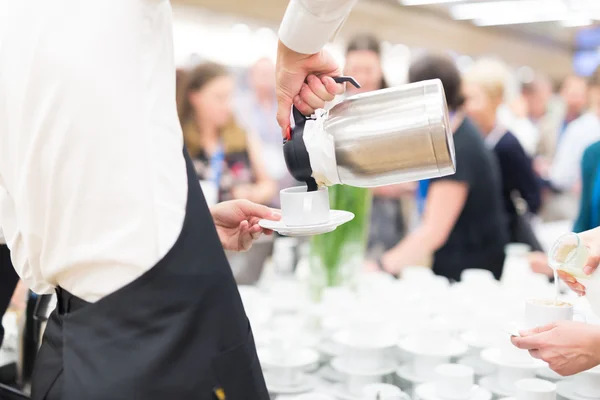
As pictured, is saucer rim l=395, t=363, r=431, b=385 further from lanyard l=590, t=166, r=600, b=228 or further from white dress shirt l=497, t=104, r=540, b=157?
white dress shirt l=497, t=104, r=540, b=157

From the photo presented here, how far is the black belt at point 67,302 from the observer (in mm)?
833

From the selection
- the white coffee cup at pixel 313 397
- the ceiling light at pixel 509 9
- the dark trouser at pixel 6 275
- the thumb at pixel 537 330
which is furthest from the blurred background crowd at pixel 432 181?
the ceiling light at pixel 509 9

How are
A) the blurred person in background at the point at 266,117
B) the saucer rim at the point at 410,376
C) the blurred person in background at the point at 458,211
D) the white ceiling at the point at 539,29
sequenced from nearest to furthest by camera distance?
the saucer rim at the point at 410,376 → the blurred person in background at the point at 458,211 → the blurred person in background at the point at 266,117 → the white ceiling at the point at 539,29

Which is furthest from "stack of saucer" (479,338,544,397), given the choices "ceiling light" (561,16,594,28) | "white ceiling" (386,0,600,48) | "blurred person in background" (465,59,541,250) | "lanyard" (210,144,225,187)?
"ceiling light" (561,16,594,28)

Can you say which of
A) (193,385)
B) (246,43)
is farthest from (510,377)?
(246,43)

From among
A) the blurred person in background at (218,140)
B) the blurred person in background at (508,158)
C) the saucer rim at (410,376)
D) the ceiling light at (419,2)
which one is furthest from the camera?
the ceiling light at (419,2)

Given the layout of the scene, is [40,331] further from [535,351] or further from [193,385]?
[535,351]

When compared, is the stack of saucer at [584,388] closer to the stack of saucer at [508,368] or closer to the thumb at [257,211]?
the stack of saucer at [508,368]

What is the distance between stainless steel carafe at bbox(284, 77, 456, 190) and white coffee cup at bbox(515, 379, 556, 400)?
1.32 feet

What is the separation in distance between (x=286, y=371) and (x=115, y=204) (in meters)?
0.62

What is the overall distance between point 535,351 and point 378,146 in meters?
0.43

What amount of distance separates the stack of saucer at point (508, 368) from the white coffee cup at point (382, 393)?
0.19m

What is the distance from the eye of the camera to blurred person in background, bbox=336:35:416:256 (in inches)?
102

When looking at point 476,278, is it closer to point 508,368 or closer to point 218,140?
point 508,368
